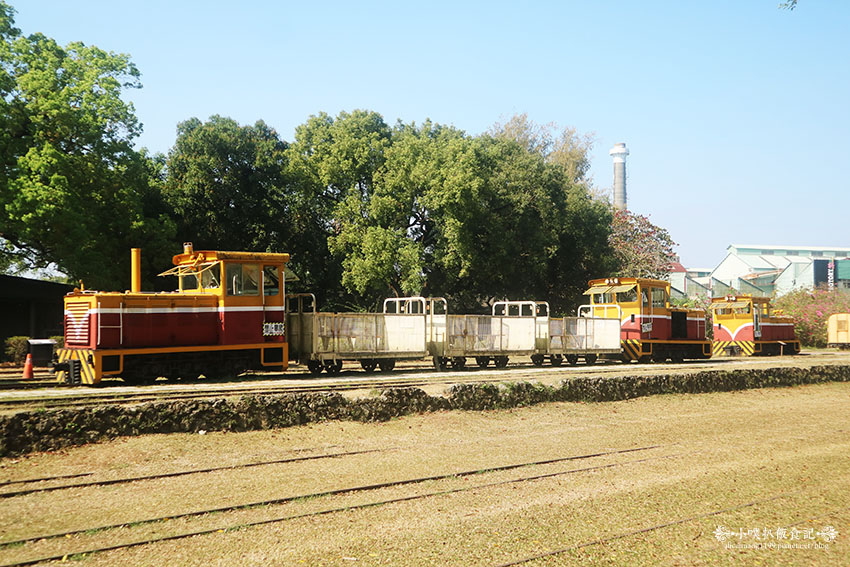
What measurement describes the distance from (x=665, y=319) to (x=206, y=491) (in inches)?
928

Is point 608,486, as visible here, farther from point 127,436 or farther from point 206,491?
point 127,436

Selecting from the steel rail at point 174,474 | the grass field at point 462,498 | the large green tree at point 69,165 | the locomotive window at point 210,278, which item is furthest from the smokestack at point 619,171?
the steel rail at point 174,474

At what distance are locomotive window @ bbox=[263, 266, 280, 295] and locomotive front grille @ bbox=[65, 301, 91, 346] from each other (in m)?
4.40

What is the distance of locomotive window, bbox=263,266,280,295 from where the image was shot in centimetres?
1838

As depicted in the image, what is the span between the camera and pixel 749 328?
34.2 meters

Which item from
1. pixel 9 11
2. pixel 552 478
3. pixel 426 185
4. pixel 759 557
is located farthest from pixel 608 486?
pixel 9 11

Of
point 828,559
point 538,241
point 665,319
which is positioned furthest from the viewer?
point 538,241

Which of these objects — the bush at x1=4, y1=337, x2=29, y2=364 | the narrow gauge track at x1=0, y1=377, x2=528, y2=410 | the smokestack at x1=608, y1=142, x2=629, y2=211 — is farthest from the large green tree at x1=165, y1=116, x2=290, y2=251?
the smokestack at x1=608, y1=142, x2=629, y2=211

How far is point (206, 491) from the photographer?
27.8ft

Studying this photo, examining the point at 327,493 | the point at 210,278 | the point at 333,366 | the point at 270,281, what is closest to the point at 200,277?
the point at 210,278

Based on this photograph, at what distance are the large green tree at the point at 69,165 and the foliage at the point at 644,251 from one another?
32068 millimetres

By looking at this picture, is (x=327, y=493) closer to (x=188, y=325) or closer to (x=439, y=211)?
(x=188, y=325)

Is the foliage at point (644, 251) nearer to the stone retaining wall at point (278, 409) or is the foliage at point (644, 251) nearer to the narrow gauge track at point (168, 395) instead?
the stone retaining wall at point (278, 409)

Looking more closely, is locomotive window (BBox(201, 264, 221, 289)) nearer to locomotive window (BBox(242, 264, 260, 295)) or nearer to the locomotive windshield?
the locomotive windshield
